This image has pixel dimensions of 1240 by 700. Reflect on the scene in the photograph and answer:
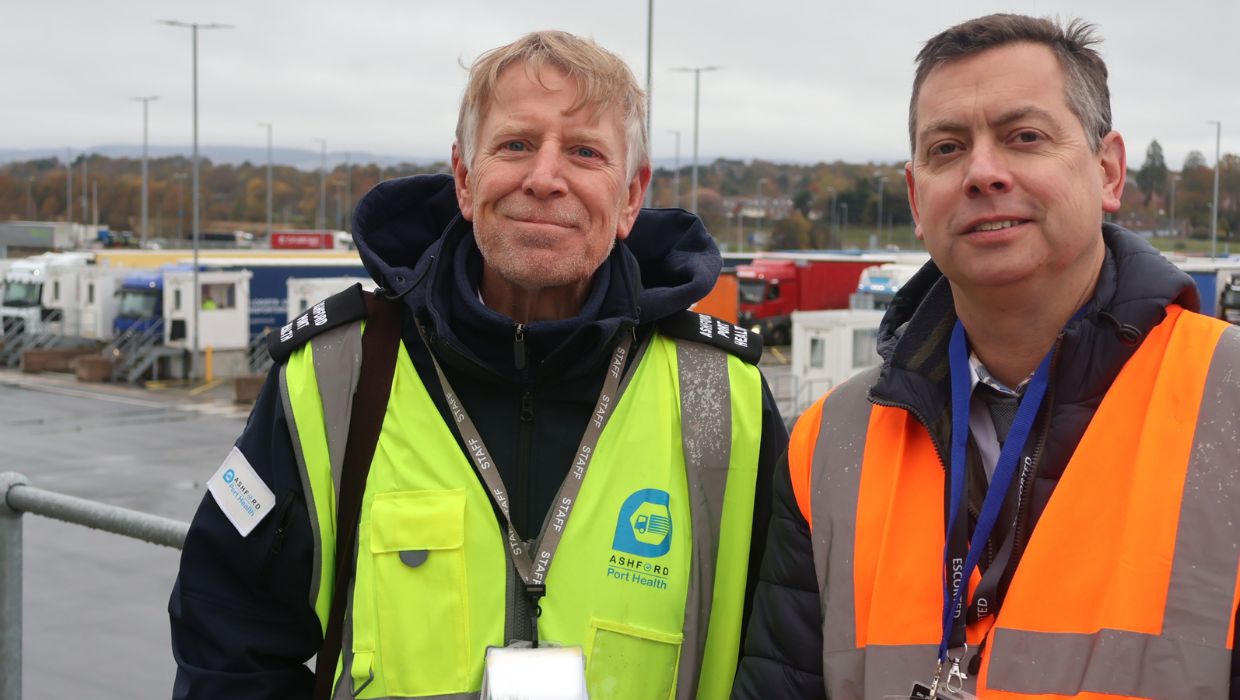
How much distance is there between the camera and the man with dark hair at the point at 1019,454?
2.20 metres

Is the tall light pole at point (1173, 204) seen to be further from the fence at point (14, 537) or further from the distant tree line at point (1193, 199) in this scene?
the fence at point (14, 537)

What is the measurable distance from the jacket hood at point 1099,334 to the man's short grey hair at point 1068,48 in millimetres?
220

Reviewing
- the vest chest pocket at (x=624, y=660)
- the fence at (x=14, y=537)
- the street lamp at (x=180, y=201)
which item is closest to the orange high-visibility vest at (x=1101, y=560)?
the vest chest pocket at (x=624, y=660)

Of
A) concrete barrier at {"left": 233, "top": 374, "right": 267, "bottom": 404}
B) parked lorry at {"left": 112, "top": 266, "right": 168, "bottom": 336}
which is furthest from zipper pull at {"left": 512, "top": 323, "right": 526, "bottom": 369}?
parked lorry at {"left": 112, "top": 266, "right": 168, "bottom": 336}

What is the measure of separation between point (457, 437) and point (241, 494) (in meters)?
0.51

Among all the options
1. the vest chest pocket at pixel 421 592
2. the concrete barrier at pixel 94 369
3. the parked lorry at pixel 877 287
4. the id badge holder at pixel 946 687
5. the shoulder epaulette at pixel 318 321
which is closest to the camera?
the id badge holder at pixel 946 687

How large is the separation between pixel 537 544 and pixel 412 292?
2.20 feet

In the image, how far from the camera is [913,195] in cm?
272

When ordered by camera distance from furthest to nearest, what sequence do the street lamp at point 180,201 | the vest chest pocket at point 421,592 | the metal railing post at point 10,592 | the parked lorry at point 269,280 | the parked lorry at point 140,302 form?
the street lamp at point 180,201 → the parked lorry at point 140,302 → the parked lorry at point 269,280 → the metal railing post at point 10,592 → the vest chest pocket at point 421,592

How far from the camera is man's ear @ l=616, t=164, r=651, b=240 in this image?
319 centimetres

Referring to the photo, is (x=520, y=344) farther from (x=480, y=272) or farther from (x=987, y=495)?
(x=987, y=495)

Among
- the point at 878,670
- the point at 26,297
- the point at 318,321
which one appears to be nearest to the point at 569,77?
the point at 318,321

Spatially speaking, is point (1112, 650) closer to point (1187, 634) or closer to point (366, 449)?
point (1187, 634)

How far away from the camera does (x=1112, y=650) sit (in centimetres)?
220
